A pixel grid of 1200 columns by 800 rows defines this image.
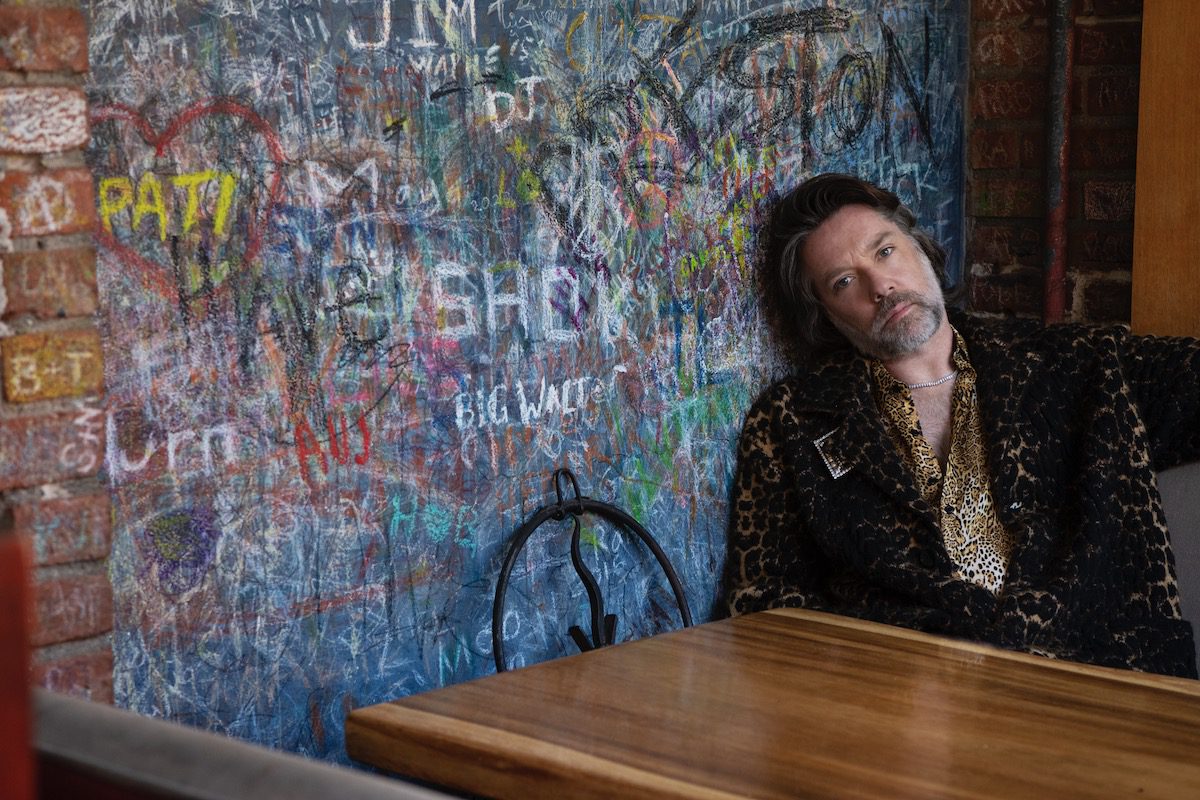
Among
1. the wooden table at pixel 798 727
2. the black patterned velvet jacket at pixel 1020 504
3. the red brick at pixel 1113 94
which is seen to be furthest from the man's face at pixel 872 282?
the wooden table at pixel 798 727

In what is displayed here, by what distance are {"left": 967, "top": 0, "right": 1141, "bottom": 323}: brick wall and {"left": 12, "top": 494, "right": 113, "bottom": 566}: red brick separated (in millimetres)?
2373

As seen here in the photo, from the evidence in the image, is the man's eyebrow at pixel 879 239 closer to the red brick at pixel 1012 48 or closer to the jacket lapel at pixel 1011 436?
the jacket lapel at pixel 1011 436

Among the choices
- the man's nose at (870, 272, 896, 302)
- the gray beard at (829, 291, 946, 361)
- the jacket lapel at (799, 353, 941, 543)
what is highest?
the man's nose at (870, 272, 896, 302)

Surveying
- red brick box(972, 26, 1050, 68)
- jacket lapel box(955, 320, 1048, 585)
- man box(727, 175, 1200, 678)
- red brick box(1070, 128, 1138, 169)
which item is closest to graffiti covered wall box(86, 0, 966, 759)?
man box(727, 175, 1200, 678)

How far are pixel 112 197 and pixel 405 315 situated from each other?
53 cm

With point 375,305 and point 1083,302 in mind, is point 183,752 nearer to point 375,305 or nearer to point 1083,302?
point 375,305

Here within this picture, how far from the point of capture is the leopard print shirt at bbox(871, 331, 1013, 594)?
2.69 metres

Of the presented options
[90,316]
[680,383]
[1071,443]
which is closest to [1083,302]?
[1071,443]

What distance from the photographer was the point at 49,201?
5.64 feet

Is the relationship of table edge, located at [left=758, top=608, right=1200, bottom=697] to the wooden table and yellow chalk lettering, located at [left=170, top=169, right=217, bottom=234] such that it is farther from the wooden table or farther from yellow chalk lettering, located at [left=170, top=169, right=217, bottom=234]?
yellow chalk lettering, located at [left=170, top=169, right=217, bottom=234]

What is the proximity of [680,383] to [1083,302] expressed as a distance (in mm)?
1183

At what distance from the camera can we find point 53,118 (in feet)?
5.65

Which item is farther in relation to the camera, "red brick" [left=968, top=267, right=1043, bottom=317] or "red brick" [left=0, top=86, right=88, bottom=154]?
"red brick" [left=968, top=267, right=1043, bottom=317]

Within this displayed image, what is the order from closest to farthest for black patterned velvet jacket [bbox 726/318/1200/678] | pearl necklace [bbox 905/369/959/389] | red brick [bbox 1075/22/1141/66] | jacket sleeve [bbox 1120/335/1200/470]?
1. black patterned velvet jacket [bbox 726/318/1200/678]
2. jacket sleeve [bbox 1120/335/1200/470]
3. pearl necklace [bbox 905/369/959/389]
4. red brick [bbox 1075/22/1141/66]
